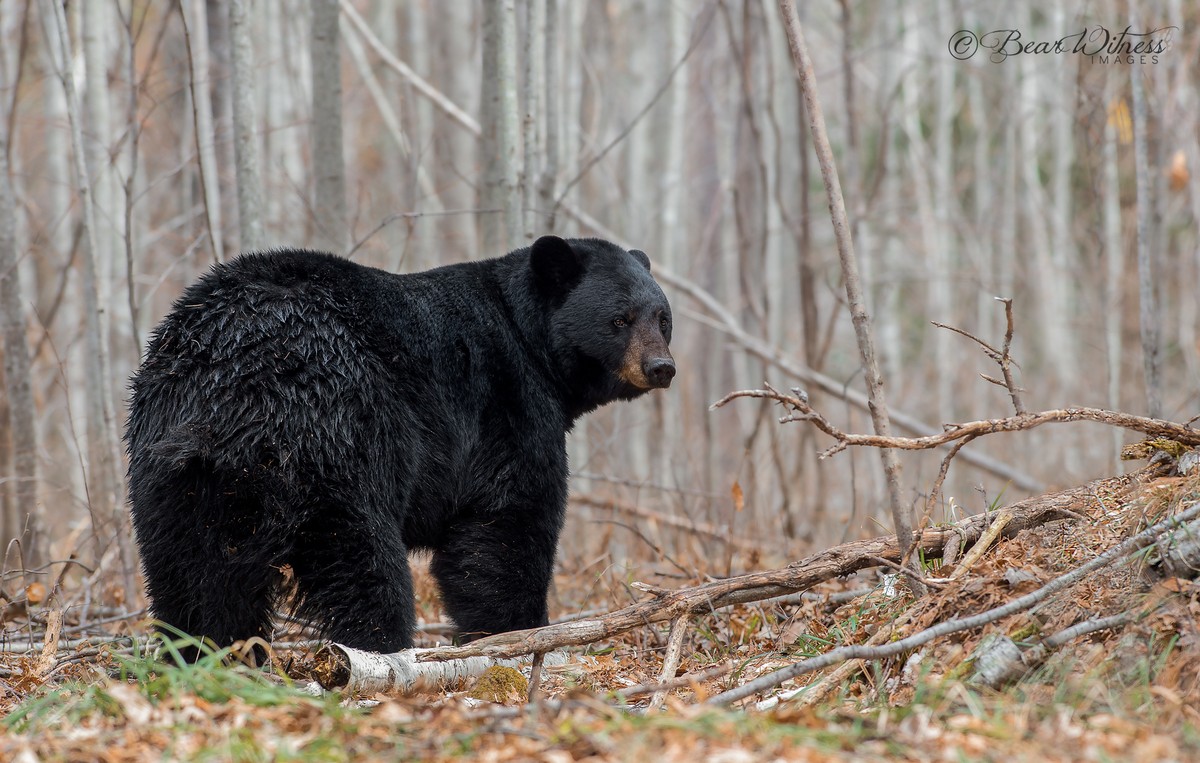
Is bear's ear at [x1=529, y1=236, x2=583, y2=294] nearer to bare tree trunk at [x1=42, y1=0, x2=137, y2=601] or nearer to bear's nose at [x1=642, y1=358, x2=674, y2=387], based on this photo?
bear's nose at [x1=642, y1=358, x2=674, y2=387]

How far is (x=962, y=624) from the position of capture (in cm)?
364

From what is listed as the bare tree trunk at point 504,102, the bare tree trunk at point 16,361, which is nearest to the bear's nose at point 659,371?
the bare tree trunk at point 504,102

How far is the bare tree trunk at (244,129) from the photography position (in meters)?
6.32

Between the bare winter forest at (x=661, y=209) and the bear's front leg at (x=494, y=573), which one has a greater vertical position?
the bare winter forest at (x=661, y=209)

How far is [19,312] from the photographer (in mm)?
6715

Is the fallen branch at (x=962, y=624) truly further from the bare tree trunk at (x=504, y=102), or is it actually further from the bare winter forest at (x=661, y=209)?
the bare tree trunk at (x=504, y=102)

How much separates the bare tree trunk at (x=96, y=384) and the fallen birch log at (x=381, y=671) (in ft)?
8.54

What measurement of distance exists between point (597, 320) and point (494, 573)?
1.49m

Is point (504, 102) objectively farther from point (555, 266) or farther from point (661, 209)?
point (661, 209)

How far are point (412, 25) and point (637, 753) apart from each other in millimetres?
16926

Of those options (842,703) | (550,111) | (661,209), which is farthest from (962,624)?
(661,209)

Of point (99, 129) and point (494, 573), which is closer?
point (494, 573)

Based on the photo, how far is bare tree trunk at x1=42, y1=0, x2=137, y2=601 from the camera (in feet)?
20.3

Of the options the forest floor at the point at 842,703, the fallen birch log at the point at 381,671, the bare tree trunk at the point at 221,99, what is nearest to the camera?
the forest floor at the point at 842,703
